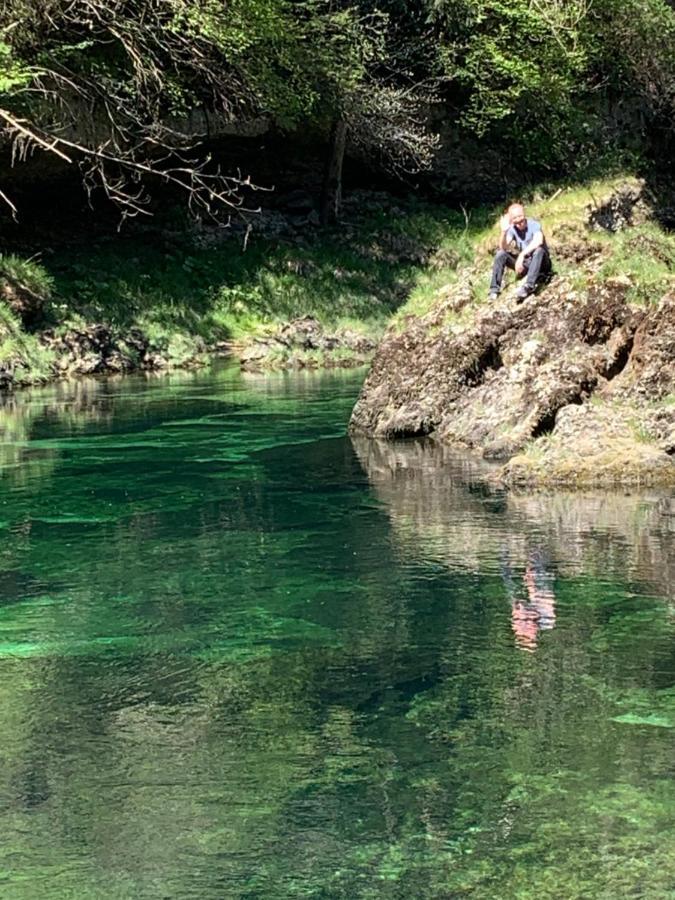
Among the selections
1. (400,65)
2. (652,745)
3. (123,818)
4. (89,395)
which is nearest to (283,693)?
(123,818)

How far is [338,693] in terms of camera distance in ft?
17.5

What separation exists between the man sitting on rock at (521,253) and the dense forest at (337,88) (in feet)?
34.7

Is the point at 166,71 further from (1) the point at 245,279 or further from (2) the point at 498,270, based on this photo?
(2) the point at 498,270

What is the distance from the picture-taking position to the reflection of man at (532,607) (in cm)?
604

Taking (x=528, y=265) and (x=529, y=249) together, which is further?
(x=528, y=265)

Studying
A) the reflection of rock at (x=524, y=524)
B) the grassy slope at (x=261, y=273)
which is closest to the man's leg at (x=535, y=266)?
the reflection of rock at (x=524, y=524)

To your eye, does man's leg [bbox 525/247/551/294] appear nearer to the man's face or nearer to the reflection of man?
the man's face

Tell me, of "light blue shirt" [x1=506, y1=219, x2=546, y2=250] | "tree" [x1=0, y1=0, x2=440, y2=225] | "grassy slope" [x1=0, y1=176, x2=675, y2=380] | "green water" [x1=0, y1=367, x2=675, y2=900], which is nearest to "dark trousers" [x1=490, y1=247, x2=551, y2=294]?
"light blue shirt" [x1=506, y1=219, x2=546, y2=250]

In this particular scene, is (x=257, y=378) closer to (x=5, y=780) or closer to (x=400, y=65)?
(x=400, y=65)

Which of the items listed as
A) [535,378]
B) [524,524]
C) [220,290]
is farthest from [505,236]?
[220,290]

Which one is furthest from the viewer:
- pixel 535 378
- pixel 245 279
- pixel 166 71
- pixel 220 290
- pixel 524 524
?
pixel 245 279

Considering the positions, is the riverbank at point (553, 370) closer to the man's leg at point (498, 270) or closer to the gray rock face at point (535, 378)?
the gray rock face at point (535, 378)

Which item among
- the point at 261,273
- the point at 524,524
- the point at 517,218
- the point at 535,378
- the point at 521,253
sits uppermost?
the point at 261,273

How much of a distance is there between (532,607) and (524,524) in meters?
2.02
